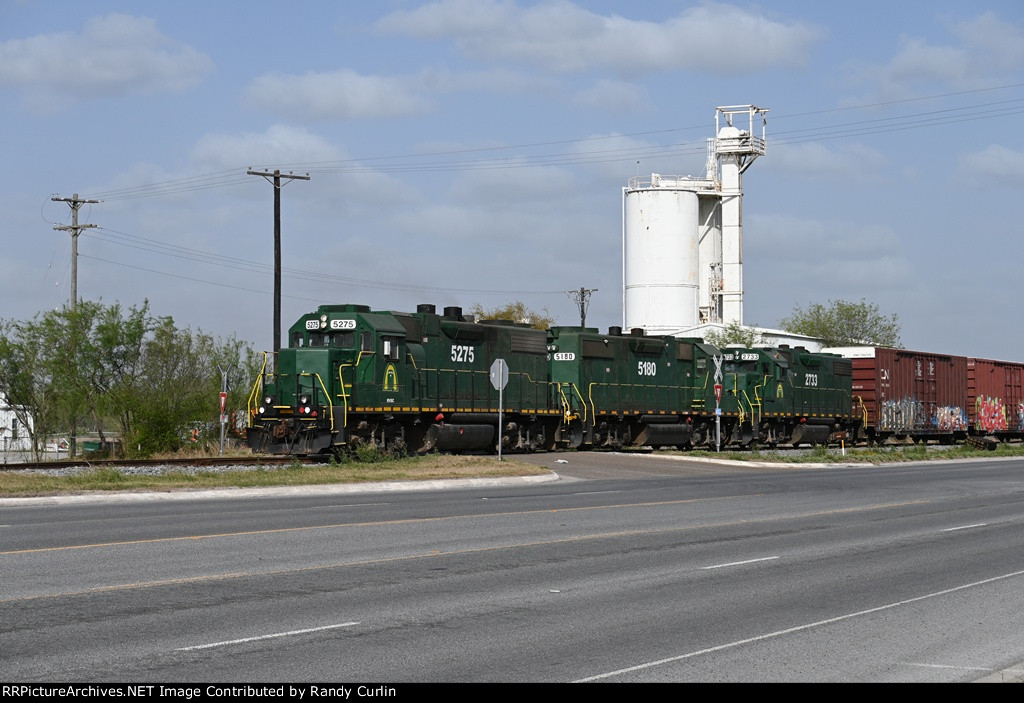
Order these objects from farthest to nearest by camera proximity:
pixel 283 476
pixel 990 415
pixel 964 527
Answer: pixel 990 415 < pixel 283 476 < pixel 964 527

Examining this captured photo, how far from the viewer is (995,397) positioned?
64938 mm

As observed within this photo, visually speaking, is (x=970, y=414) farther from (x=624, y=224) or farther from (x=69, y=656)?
(x=69, y=656)

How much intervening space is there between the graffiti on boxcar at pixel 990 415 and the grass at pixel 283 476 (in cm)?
3810

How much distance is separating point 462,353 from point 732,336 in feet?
130

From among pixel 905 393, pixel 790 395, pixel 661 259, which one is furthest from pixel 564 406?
pixel 661 259

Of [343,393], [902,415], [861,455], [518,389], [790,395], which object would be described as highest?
[518,389]

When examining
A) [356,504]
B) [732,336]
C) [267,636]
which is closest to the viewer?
[267,636]

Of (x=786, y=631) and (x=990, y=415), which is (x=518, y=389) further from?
(x=990, y=415)

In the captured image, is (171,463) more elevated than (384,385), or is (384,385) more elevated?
(384,385)

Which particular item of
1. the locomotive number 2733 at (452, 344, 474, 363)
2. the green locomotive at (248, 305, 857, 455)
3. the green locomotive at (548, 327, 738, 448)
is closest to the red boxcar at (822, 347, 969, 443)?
the green locomotive at (248, 305, 857, 455)

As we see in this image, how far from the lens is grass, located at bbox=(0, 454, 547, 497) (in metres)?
24.0

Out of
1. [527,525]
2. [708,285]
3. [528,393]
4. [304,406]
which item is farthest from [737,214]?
[527,525]

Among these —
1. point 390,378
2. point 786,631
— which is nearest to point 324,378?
point 390,378

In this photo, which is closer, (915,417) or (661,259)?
(915,417)
